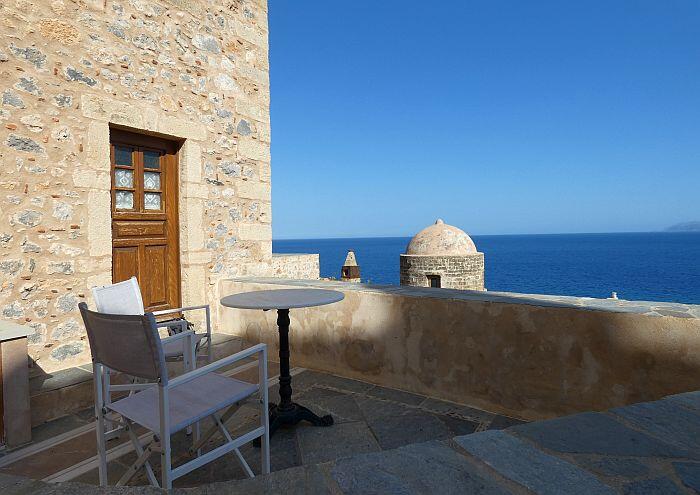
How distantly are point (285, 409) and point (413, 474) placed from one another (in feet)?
5.89

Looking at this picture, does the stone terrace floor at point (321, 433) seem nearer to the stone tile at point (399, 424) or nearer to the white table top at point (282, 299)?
the stone tile at point (399, 424)

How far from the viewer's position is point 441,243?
1611cm

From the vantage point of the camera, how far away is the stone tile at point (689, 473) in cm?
103

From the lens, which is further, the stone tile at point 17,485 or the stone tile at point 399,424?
the stone tile at point 399,424

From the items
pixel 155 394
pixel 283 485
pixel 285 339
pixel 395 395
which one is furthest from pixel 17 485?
pixel 395 395

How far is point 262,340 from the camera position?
4328 millimetres

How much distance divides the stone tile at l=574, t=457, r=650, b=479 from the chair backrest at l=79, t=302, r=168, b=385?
1407 millimetres

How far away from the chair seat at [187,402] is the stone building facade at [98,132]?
1.88 meters

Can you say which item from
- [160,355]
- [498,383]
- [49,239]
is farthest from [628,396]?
[49,239]

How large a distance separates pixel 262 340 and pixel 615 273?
208ft

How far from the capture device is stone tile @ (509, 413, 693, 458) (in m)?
1.19

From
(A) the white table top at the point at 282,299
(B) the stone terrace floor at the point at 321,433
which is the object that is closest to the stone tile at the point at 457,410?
(B) the stone terrace floor at the point at 321,433

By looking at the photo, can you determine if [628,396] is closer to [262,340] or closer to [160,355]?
[160,355]

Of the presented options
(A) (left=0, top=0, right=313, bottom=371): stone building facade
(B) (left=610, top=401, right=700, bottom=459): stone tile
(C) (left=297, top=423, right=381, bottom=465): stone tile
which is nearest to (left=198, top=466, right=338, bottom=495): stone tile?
(B) (left=610, top=401, right=700, bottom=459): stone tile
